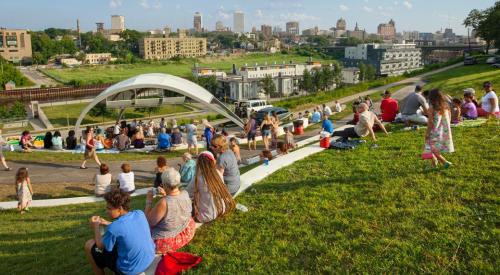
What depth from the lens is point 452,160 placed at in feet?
27.4

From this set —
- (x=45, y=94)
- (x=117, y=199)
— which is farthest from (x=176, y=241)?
(x=45, y=94)

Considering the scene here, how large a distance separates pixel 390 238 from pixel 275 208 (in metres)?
1.98

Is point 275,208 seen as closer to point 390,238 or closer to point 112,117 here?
point 390,238

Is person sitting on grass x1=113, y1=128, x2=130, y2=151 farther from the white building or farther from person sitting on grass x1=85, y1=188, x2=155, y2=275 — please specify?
the white building

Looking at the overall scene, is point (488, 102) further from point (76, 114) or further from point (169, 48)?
point (169, 48)

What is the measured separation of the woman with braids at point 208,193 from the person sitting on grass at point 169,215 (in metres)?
0.58

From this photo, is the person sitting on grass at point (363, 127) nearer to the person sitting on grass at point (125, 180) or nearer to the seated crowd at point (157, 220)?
the seated crowd at point (157, 220)

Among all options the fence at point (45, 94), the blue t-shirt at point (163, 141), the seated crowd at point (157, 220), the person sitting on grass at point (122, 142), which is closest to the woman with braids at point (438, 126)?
the seated crowd at point (157, 220)

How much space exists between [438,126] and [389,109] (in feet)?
22.5

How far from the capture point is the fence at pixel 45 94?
65750 millimetres

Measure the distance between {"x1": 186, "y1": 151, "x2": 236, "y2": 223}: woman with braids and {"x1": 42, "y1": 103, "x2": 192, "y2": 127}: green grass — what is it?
A: 150 ft

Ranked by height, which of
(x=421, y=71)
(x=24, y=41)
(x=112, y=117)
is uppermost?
(x=24, y=41)

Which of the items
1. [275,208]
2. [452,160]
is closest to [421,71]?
[452,160]

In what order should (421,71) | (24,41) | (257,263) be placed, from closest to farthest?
1. (257,263)
2. (421,71)
3. (24,41)
